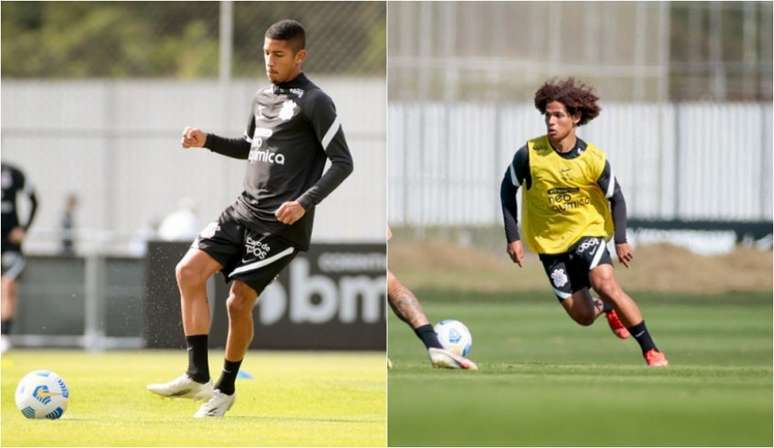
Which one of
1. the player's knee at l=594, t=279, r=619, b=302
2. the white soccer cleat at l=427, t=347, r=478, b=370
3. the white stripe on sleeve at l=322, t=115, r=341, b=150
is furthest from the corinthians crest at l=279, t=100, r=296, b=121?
the player's knee at l=594, t=279, r=619, b=302

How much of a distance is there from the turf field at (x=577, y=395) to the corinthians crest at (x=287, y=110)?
1129mm

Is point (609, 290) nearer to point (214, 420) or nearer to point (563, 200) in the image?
point (563, 200)

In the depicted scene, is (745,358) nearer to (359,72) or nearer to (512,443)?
(512,443)

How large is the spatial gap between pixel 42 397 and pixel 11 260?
7.10 meters

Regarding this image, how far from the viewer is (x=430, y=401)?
771 centimetres

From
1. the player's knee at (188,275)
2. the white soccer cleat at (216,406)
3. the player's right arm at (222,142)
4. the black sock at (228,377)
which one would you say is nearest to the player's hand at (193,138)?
the player's right arm at (222,142)

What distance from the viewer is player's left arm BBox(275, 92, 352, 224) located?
6789 millimetres

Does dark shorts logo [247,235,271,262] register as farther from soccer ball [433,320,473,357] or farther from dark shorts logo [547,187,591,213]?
dark shorts logo [547,187,591,213]

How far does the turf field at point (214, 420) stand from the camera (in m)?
6.88

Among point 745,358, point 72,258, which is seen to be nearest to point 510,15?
point 72,258

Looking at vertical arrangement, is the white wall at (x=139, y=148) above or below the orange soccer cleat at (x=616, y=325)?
above

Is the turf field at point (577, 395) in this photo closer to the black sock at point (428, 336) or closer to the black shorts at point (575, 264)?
→ the black sock at point (428, 336)

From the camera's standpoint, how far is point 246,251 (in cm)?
701

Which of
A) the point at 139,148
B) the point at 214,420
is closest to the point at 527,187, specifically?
the point at 214,420
